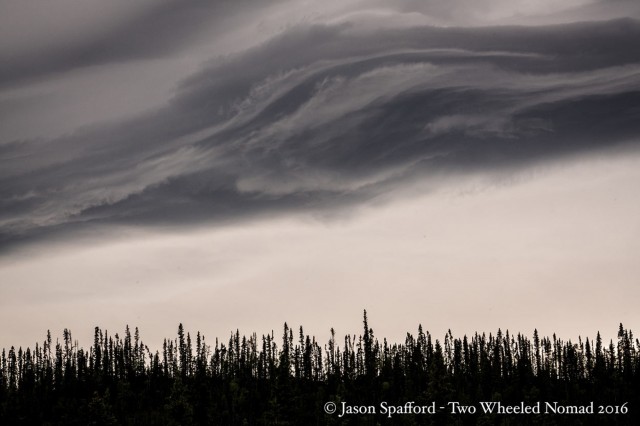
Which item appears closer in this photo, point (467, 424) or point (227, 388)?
point (467, 424)

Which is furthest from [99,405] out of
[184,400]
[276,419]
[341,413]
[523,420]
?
[523,420]

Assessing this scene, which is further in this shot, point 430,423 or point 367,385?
point 367,385

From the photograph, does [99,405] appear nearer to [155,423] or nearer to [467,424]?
[155,423]

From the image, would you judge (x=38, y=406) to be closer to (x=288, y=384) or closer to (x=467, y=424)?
(x=288, y=384)

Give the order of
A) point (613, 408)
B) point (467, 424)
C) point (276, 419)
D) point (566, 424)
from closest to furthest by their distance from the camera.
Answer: point (276, 419), point (467, 424), point (566, 424), point (613, 408)

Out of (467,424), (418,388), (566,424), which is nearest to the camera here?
(467,424)

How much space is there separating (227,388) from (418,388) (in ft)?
146

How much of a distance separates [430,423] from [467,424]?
1155cm

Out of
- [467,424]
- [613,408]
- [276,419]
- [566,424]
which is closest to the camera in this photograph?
[276,419]

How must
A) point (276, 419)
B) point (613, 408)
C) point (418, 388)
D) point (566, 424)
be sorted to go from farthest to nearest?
point (418, 388) < point (613, 408) < point (566, 424) < point (276, 419)

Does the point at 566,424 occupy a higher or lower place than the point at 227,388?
lower

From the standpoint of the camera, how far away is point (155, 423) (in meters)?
152

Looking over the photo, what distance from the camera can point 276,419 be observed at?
4934 inches

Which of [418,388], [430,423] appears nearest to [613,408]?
[418,388]
